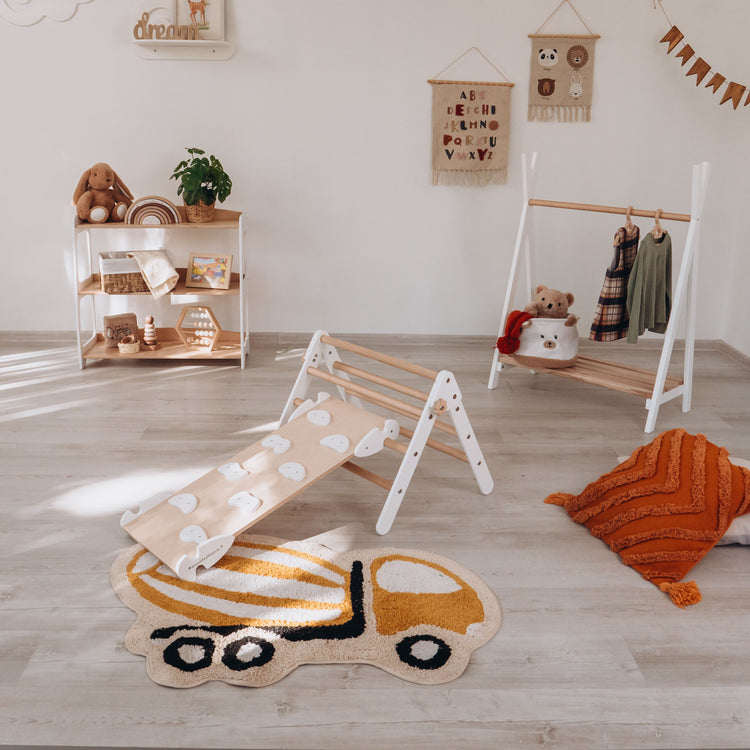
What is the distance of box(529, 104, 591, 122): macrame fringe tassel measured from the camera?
389 cm

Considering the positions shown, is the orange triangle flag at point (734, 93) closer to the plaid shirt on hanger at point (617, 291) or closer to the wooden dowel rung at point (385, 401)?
the plaid shirt on hanger at point (617, 291)

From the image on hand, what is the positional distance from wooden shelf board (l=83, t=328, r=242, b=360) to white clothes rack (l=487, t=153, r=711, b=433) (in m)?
1.34

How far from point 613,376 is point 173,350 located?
2111 mm

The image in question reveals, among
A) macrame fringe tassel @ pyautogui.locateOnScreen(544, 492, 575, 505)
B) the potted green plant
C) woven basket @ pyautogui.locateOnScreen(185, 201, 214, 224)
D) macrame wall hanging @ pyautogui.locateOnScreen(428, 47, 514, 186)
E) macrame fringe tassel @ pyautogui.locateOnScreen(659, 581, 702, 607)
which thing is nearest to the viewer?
macrame fringe tassel @ pyautogui.locateOnScreen(659, 581, 702, 607)

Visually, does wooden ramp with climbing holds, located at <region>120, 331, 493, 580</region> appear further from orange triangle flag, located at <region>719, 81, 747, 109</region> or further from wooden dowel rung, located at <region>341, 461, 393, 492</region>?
orange triangle flag, located at <region>719, 81, 747, 109</region>

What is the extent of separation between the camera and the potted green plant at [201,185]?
141 inches

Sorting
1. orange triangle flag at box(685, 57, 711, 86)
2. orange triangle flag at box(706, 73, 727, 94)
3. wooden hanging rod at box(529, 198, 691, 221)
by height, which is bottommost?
wooden hanging rod at box(529, 198, 691, 221)

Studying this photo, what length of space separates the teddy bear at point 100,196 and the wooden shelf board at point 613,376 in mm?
1997

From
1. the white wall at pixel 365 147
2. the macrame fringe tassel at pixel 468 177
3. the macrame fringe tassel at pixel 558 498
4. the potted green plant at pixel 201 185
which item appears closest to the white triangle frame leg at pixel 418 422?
the macrame fringe tassel at pixel 558 498

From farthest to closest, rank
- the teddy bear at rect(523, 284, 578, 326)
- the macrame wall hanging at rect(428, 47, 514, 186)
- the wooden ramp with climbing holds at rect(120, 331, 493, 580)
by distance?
the macrame wall hanging at rect(428, 47, 514, 186) < the teddy bear at rect(523, 284, 578, 326) < the wooden ramp with climbing holds at rect(120, 331, 493, 580)

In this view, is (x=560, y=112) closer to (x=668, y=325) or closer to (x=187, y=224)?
(x=668, y=325)

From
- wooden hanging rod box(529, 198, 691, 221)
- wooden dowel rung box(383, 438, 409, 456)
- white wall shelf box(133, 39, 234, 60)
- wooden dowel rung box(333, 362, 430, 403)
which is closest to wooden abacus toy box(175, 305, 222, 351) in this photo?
white wall shelf box(133, 39, 234, 60)

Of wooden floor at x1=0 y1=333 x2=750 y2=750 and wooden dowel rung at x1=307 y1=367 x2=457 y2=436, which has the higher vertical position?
wooden dowel rung at x1=307 y1=367 x2=457 y2=436

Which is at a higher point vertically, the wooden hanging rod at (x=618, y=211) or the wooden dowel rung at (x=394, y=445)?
the wooden hanging rod at (x=618, y=211)
